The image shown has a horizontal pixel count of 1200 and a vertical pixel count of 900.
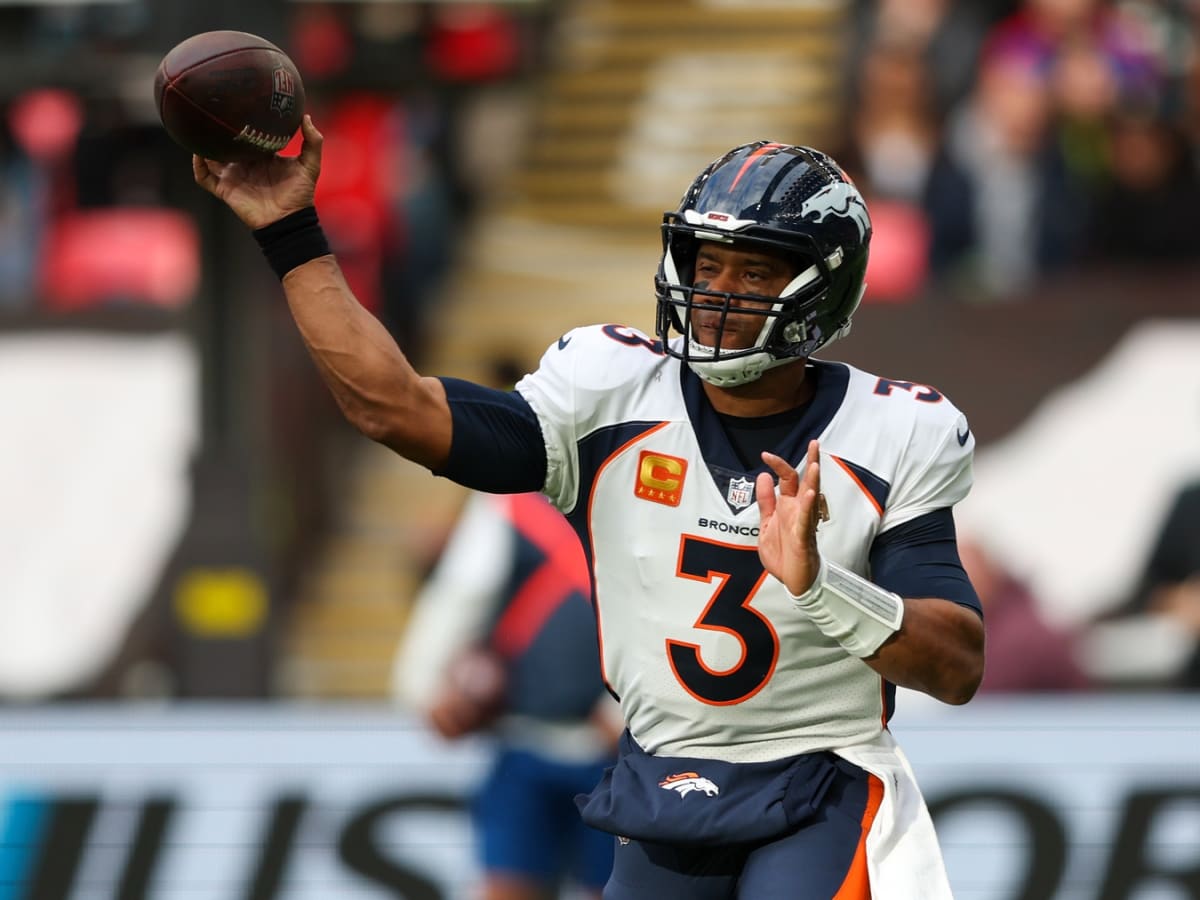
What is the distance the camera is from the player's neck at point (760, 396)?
392 centimetres

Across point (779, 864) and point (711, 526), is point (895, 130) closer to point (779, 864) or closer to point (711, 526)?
point (711, 526)

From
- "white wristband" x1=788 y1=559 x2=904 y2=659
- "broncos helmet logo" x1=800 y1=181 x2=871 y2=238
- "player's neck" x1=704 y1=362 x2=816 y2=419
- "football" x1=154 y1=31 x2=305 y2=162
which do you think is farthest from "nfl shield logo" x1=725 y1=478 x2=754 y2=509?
"football" x1=154 y1=31 x2=305 y2=162

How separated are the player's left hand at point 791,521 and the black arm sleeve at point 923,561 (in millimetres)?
266

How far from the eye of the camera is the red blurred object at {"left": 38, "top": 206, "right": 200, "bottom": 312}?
11711 millimetres

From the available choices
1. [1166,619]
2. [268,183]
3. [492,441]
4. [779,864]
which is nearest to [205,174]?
[268,183]

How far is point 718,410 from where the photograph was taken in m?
3.92

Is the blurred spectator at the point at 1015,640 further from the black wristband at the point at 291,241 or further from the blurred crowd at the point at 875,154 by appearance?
the black wristband at the point at 291,241

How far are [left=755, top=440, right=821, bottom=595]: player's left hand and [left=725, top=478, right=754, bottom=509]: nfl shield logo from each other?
0.70 ft

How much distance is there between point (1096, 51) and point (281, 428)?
4654 mm

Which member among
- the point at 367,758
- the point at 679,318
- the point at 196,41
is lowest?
the point at 367,758

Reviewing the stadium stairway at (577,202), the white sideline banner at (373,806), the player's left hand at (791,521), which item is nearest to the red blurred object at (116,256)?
the stadium stairway at (577,202)

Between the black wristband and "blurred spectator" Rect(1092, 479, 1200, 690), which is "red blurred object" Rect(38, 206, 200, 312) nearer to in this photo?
"blurred spectator" Rect(1092, 479, 1200, 690)

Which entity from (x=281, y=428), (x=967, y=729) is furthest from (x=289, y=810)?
(x=281, y=428)

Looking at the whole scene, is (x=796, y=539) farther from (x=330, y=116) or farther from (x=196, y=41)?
(x=330, y=116)
